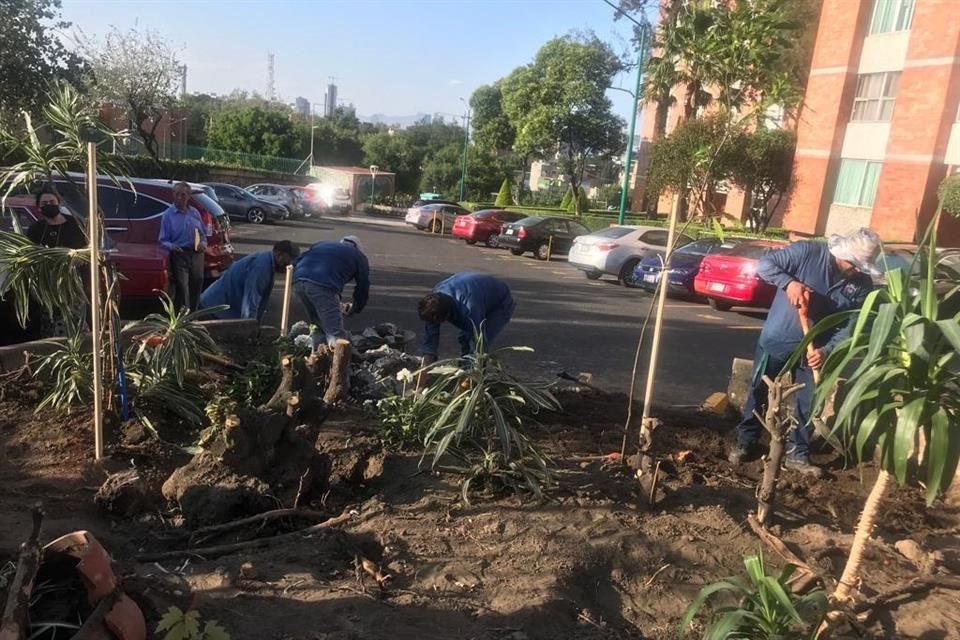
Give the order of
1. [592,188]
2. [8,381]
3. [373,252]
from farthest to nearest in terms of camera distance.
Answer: [592,188]
[373,252]
[8,381]

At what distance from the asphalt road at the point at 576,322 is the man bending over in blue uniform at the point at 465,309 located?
1.89 meters

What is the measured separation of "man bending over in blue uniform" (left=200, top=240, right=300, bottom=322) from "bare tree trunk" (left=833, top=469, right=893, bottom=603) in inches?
205

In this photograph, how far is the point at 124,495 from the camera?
13.1 ft

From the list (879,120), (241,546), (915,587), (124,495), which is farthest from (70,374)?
(879,120)

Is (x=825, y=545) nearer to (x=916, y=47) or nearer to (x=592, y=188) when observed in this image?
(x=916, y=47)

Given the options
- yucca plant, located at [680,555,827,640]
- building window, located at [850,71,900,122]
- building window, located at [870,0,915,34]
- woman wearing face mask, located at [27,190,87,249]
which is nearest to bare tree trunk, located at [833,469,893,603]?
yucca plant, located at [680,555,827,640]

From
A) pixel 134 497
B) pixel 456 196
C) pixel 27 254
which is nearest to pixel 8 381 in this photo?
pixel 27 254

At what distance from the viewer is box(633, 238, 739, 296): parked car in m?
15.2

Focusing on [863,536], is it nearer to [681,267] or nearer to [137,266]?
[137,266]

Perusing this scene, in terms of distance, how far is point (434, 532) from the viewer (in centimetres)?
382

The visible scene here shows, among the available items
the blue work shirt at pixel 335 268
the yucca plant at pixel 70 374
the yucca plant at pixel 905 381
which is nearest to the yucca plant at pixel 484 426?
the yucca plant at pixel 905 381

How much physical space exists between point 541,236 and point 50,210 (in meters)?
17.1

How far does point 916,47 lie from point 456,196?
32.5 metres

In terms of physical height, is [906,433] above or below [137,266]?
above
